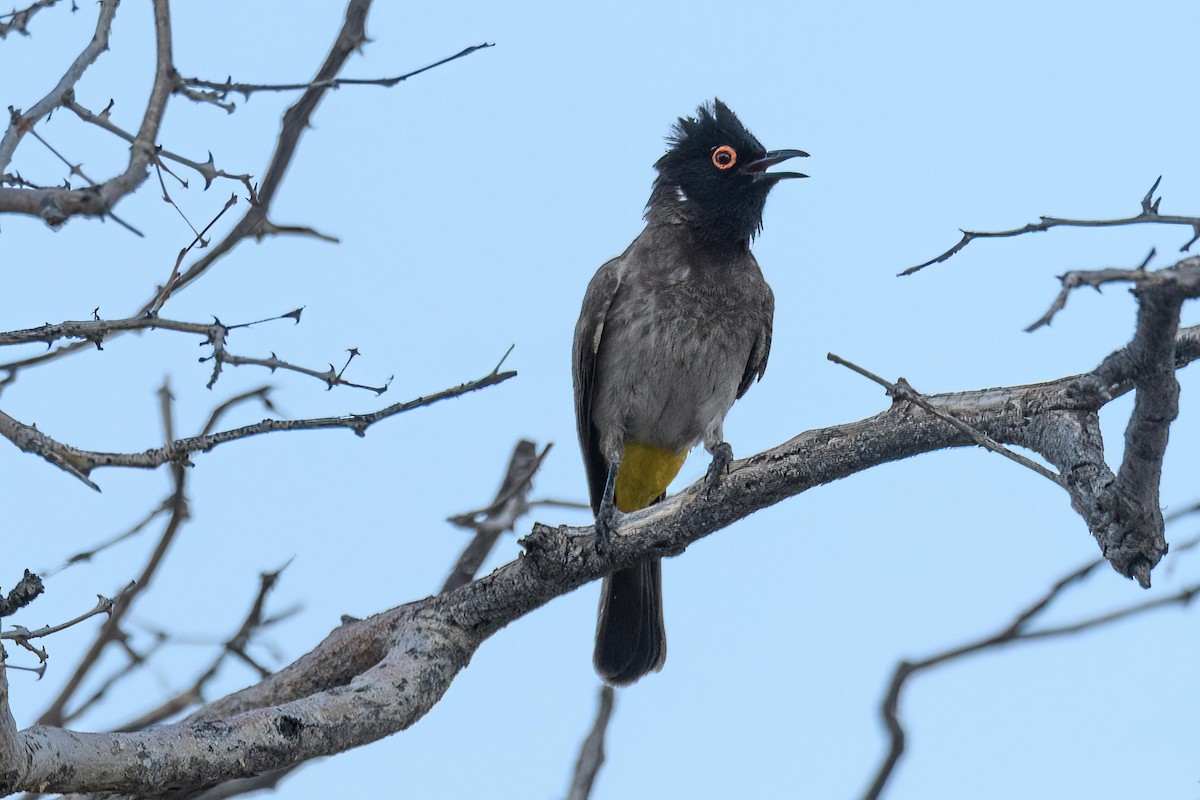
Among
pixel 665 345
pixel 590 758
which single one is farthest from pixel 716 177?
pixel 590 758

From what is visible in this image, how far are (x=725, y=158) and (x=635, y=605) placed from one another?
2207mm

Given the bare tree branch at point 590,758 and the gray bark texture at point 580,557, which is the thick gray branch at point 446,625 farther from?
the bare tree branch at point 590,758

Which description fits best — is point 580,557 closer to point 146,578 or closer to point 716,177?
point 146,578

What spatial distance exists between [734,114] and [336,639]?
3.36m

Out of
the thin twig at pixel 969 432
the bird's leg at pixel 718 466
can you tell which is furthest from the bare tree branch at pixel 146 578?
the thin twig at pixel 969 432

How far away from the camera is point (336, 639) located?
15.5ft

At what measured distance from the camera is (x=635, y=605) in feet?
19.4

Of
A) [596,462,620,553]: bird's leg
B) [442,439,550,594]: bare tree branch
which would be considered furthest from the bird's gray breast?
[596,462,620,553]: bird's leg

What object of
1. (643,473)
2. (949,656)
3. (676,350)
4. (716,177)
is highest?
(716,177)

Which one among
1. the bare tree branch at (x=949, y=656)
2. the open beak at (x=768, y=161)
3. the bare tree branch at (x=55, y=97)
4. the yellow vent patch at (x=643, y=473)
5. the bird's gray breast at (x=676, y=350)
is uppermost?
the open beak at (x=768, y=161)

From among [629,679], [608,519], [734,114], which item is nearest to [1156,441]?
[608,519]

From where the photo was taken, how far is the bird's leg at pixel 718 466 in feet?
13.4

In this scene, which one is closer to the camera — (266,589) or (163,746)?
(163,746)

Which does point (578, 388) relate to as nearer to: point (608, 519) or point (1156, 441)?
point (608, 519)
